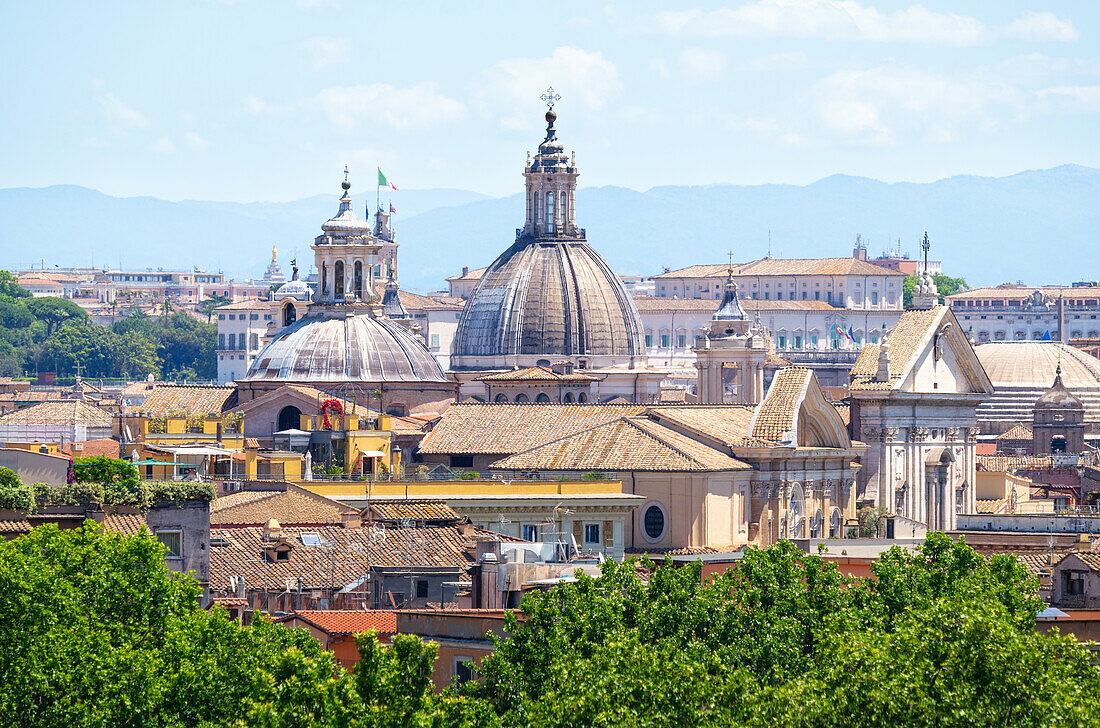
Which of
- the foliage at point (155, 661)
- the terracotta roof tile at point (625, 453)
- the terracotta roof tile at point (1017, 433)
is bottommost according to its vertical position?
the foliage at point (155, 661)

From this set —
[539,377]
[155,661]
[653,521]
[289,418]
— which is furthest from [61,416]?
[155,661]

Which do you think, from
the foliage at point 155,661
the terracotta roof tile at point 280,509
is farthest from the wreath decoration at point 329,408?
the foliage at point 155,661

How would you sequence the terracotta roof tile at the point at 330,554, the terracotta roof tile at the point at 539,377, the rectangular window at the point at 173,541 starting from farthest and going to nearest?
the terracotta roof tile at the point at 539,377 < the terracotta roof tile at the point at 330,554 < the rectangular window at the point at 173,541

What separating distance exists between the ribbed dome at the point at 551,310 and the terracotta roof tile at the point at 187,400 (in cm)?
1786

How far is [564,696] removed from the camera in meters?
37.1

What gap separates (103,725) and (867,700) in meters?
9.89

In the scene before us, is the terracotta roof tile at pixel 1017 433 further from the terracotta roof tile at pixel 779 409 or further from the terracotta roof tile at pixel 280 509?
the terracotta roof tile at pixel 280 509

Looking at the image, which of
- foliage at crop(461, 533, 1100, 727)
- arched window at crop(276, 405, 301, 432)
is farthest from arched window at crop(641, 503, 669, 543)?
arched window at crop(276, 405, 301, 432)

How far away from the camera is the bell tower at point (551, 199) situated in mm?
125438

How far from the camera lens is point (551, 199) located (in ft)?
415

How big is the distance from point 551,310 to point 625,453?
4704 cm

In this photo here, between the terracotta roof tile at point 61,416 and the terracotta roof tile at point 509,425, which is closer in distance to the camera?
the terracotta roof tile at point 509,425

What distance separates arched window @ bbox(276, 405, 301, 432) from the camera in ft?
308

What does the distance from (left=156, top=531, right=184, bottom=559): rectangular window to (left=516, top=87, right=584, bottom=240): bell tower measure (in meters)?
74.7
